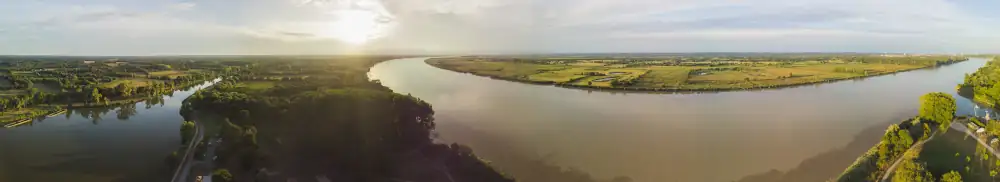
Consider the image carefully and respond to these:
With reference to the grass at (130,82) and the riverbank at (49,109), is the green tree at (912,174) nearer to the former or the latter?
the riverbank at (49,109)

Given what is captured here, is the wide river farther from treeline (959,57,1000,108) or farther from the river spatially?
the river

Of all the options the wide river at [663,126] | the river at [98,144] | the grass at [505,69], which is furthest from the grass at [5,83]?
the grass at [505,69]

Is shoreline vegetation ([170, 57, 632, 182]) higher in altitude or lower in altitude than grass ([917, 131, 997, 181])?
higher

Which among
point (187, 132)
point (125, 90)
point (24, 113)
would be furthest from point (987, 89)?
point (24, 113)

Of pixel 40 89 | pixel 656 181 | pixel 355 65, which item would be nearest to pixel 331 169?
pixel 355 65

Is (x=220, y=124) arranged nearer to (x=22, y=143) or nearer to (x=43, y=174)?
(x=43, y=174)

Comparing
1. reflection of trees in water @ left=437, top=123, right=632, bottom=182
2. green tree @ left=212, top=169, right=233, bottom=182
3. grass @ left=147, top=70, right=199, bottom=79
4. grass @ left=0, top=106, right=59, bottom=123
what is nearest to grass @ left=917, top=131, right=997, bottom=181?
reflection of trees in water @ left=437, top=123, right=632, bottom=182
